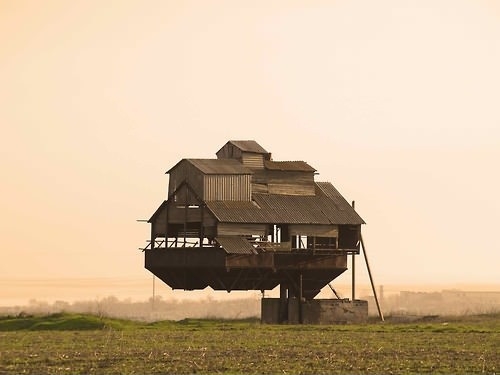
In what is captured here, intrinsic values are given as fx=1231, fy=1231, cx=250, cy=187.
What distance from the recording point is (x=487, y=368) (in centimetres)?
3744

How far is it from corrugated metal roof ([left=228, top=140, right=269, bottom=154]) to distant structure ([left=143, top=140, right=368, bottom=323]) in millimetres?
89

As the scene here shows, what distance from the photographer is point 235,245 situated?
7262cm

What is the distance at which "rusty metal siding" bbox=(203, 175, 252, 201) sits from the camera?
74.7m

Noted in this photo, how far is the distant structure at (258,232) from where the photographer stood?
73625 millimetres

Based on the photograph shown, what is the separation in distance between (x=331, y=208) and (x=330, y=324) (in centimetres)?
842

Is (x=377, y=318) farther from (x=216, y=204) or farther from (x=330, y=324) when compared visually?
(x=216, y=204)

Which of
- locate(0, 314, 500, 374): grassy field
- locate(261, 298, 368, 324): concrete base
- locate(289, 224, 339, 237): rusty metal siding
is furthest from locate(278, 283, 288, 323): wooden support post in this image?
locate(0, 314, 500, 374): grassy field

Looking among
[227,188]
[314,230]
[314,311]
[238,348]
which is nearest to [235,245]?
[227,188]

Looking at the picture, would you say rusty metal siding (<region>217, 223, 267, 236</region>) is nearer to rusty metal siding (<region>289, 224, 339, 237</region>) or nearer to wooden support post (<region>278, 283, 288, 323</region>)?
rusty metal siding (<region>289, 224, 339, 237</region>)

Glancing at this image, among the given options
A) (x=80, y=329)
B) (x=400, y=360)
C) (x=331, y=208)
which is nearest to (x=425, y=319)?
(x=331, y=208)

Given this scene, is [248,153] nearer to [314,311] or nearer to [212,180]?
[212,180]

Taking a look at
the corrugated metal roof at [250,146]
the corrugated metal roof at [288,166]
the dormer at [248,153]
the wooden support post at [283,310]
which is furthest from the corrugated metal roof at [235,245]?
the corrugated metal roof at [250,146]

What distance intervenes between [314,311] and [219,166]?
10.7m

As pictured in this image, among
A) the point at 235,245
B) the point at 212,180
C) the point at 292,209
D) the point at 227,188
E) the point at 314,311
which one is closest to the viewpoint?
the point at 235,245
